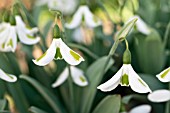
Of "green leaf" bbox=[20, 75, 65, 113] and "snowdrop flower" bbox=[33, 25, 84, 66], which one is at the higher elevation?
"snowdrop flower" bbox=[33, 25, 84, 66]

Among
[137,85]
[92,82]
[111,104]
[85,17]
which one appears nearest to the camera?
[137,85]

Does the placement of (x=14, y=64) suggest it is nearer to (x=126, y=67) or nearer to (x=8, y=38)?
(x=8, y=38)

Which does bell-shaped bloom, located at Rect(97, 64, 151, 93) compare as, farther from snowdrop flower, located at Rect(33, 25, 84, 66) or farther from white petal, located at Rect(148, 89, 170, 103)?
white petal, located at Rect(148, 89, 170, 103)

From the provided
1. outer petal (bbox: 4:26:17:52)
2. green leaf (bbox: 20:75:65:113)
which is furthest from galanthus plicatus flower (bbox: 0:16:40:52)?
green leaf (bbox: 20:75:65:113)

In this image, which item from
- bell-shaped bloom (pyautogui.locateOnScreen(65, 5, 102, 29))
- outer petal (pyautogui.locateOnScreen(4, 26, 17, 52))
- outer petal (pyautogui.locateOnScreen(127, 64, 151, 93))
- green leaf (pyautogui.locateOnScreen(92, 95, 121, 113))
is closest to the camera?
outer petal (pyautogui.locateOnScreen(127, 64, 151, 93))

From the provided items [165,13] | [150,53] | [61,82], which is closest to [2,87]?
[61,82]

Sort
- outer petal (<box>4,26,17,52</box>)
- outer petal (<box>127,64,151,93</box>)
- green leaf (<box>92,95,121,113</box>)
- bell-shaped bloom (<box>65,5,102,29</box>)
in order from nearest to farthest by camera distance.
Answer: outer petal (<box>127,64,151,93</box>)
green leaf (<box>92,95,121,113</box>)
outer petal (<box>4,26,17,52</box>)
bell-shaped bloom (<box>65,5,102,29</box>)

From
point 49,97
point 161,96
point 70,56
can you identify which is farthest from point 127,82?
point 49,97

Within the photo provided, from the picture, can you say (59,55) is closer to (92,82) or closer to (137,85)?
(137,85)

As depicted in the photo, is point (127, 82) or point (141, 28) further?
point (141, 28)
